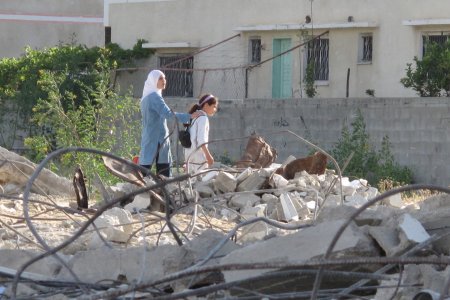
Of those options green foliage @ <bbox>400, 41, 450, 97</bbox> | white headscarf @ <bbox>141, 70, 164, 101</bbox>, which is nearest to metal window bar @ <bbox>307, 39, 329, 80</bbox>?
green foliage @ <bbox>400, 41, 450, 97</bbox>

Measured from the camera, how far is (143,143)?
11.2m

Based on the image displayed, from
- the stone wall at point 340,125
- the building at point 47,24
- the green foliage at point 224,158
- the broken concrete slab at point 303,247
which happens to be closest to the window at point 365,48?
the stone wall at point 340,125

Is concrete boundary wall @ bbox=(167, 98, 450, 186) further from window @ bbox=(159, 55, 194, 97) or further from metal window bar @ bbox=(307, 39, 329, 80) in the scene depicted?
window @ bbox=(159, 55, 194, 97)

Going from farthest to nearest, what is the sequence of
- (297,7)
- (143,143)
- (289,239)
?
(297,7) < (143,143) < (289,239)

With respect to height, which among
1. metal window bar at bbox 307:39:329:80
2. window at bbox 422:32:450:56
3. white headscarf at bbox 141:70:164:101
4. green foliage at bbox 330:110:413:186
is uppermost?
window at bbox 422:32:450:56

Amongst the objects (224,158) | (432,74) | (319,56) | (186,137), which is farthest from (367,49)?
(186,137)

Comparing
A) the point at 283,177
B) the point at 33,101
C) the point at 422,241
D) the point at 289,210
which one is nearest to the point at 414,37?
the point at 33,101

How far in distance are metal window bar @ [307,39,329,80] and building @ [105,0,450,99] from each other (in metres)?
0.02

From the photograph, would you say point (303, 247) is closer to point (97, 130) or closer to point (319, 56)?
point (97, 130)

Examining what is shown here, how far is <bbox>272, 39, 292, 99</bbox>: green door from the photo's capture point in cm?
2542

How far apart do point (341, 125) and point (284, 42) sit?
669 centimetres

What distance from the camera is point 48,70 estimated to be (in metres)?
24.0

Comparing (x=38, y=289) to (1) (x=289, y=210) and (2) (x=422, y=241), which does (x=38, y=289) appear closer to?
(2) (x=422, y=241)

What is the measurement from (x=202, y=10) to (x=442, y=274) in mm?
22075
